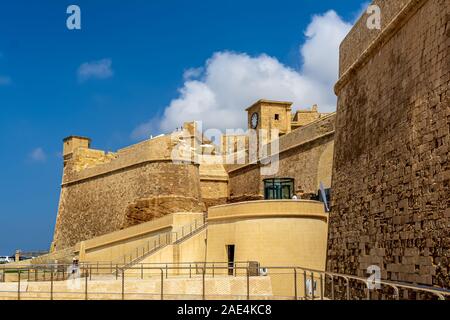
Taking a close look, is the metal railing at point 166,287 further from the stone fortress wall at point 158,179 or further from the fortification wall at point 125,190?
the fortification wall at point 125,190

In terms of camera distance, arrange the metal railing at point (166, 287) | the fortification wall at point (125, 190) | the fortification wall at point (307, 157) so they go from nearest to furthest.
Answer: the metal railing at point (166, 287), the fortification wall at point (307, 157), the fortification wall at point (125, 190)

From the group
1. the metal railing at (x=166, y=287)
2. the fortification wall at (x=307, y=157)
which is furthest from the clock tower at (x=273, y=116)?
the metal railing at (x=166, y=287)

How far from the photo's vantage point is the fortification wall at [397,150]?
10398mm

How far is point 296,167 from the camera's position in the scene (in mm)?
31891

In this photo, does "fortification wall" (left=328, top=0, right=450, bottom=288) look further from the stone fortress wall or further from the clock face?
the clock face

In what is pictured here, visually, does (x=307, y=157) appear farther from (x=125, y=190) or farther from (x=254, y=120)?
(x=254, y=120)

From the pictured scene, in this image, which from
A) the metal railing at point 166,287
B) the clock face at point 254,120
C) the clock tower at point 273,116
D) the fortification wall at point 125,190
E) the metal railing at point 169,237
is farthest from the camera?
the clock face at point 254,120

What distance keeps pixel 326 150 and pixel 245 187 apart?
12156 mm

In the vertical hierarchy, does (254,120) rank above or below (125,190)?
above

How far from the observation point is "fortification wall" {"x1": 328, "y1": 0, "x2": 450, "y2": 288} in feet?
34.1

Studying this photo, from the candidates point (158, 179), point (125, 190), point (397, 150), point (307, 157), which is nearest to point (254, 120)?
point (158, 179)

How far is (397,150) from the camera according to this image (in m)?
12.6

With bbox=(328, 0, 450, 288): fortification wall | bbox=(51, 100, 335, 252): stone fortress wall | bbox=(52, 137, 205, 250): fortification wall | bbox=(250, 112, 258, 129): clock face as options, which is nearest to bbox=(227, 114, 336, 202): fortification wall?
bbox=(51, 100, 335, 252): stone fortress wall
